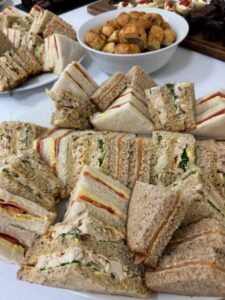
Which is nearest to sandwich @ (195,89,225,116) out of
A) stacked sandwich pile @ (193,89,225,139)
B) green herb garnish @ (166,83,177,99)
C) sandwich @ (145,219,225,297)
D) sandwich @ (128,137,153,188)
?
stacked sandwich pile @ (193,89,225,139)

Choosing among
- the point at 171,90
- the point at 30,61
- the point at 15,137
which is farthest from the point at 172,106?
the point at 30,61

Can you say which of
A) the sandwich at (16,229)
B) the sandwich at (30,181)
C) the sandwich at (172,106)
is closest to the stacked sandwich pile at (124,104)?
the sandwich at (172,106)

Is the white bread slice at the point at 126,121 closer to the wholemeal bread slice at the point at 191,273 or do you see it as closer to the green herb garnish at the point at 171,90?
the green herb garnish at the point at 171,90

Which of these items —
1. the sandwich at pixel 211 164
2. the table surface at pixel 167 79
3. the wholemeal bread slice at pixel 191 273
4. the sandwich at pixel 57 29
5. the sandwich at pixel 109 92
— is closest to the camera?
the wholemeal bread slice at pixel 191 273

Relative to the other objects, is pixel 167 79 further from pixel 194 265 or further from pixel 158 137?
pixel 194 265

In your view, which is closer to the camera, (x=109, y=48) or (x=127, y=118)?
(x=127, y=118)

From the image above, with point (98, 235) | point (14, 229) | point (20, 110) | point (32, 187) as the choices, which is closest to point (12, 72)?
point (20, 110)

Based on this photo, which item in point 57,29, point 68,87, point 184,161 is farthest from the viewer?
point 57,29
